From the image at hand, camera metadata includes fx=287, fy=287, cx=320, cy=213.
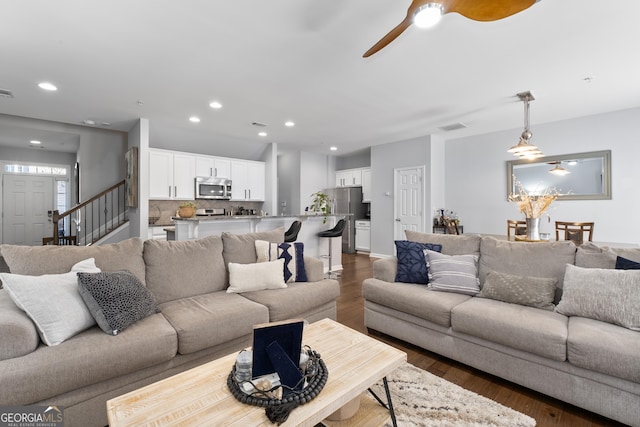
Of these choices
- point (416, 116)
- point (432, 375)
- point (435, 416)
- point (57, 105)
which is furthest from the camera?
point (416, 116)

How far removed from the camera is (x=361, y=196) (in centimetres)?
768

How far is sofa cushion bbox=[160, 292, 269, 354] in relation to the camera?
1777 mm

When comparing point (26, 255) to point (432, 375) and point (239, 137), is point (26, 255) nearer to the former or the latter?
point (432, 375)

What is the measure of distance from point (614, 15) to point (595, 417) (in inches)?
Result: 111

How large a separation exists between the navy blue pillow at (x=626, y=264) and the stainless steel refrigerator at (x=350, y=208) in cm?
566

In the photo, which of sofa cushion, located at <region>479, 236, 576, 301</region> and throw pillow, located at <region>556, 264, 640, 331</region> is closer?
throw pillow, located at <region>556, 264, 640, 331</region>

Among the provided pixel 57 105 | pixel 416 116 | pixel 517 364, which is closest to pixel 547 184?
pixel 416 116

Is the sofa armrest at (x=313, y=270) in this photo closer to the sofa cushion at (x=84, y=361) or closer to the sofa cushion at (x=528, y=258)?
the sofa cushion at (x=84, y=361)

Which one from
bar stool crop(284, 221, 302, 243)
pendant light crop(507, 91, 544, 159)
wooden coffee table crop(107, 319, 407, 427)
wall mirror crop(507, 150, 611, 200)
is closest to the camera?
wooden coffee table crop(107, 319, 407, 427)

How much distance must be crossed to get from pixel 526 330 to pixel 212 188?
5779 mm

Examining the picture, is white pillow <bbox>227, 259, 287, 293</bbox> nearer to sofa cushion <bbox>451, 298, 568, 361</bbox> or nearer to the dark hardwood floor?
the dark hardwood floor

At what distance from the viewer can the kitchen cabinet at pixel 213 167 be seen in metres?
6.00

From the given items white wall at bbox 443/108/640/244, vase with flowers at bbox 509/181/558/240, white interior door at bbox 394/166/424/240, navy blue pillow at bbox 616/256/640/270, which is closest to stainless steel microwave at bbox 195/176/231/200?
white interior door at bbox 394/166/424/240

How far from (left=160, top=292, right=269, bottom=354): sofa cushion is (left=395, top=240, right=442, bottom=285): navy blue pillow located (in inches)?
53.3
